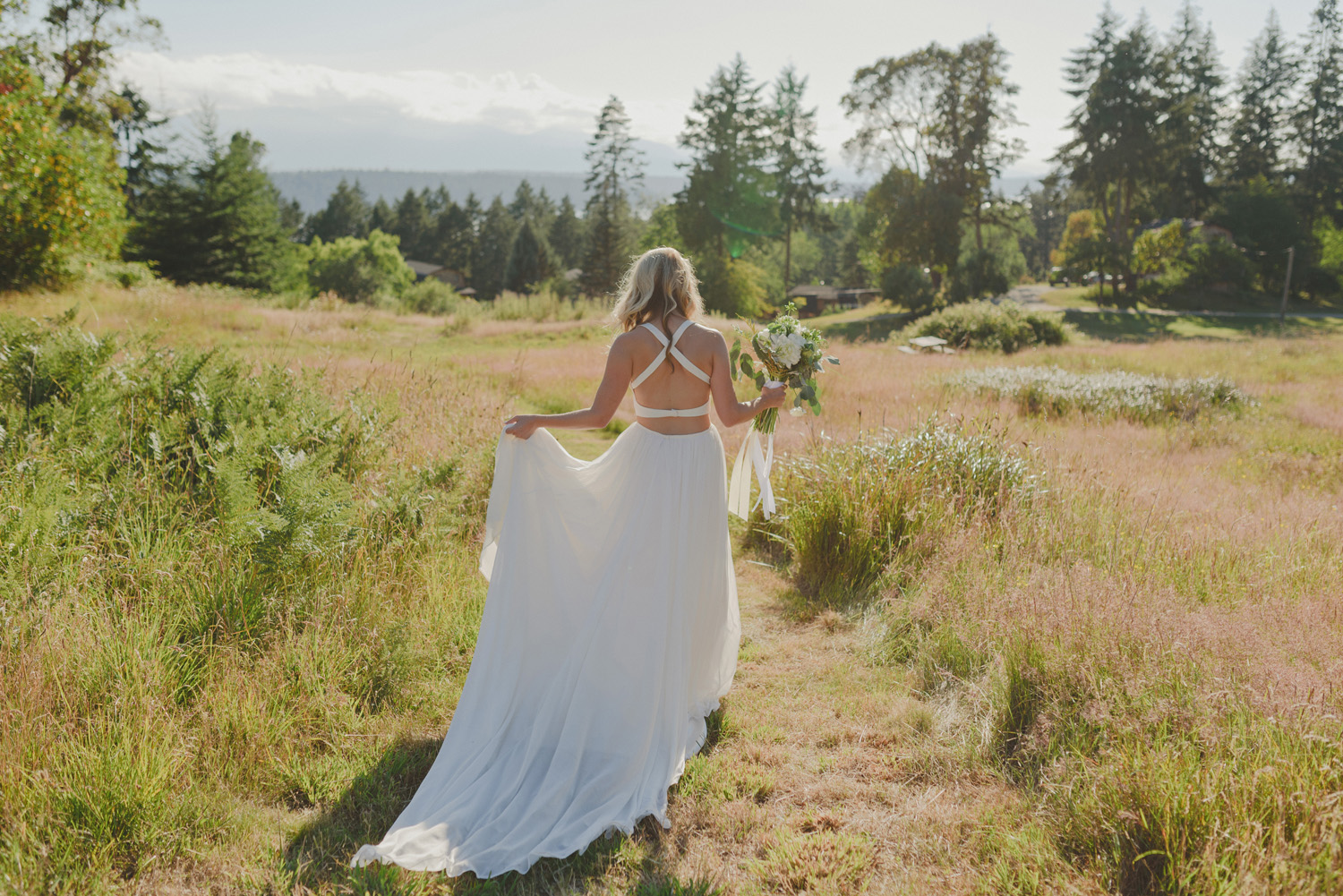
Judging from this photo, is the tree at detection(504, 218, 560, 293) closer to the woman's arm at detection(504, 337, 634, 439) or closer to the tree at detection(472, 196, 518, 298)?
the tree at detection(472, 196, 518, 298)

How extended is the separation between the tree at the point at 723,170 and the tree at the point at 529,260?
89.0 feet

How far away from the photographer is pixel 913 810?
352 cm

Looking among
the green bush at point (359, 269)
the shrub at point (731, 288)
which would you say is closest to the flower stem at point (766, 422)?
the shrub at point (731, 288)

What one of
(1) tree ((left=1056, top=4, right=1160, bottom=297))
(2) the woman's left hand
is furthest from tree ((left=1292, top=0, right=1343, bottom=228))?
(2) the woman's left hand

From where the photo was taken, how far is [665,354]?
13.0 feet

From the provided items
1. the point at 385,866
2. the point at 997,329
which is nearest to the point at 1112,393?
the point at 997,329

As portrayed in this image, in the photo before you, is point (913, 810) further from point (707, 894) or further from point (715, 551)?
point (715, 551)

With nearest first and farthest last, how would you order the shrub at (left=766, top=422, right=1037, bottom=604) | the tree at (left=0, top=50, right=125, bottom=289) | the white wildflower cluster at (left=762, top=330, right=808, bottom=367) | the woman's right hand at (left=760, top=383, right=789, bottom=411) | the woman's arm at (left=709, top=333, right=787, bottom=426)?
the woman's arm at (left=709, top=333, right=787, bottom=426) < the woman's right hand at (left=760, top=383, right=789, bottom=411) < the white wildflower cluster at (left=762, top=330, right=808, bottom=367) < the shrub at (left=766, top=422, right=1037, bottom=604) < the tree at (left=0, top=50, right=125, bottom=289)

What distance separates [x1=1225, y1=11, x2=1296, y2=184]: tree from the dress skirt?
67.7 m

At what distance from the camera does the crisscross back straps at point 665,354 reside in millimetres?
3932

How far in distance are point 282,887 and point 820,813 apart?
94.3 inches

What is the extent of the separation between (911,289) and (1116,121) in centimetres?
1551

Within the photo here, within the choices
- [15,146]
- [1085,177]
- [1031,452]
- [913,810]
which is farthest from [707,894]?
[1085,177]

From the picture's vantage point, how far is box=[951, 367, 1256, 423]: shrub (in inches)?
505
